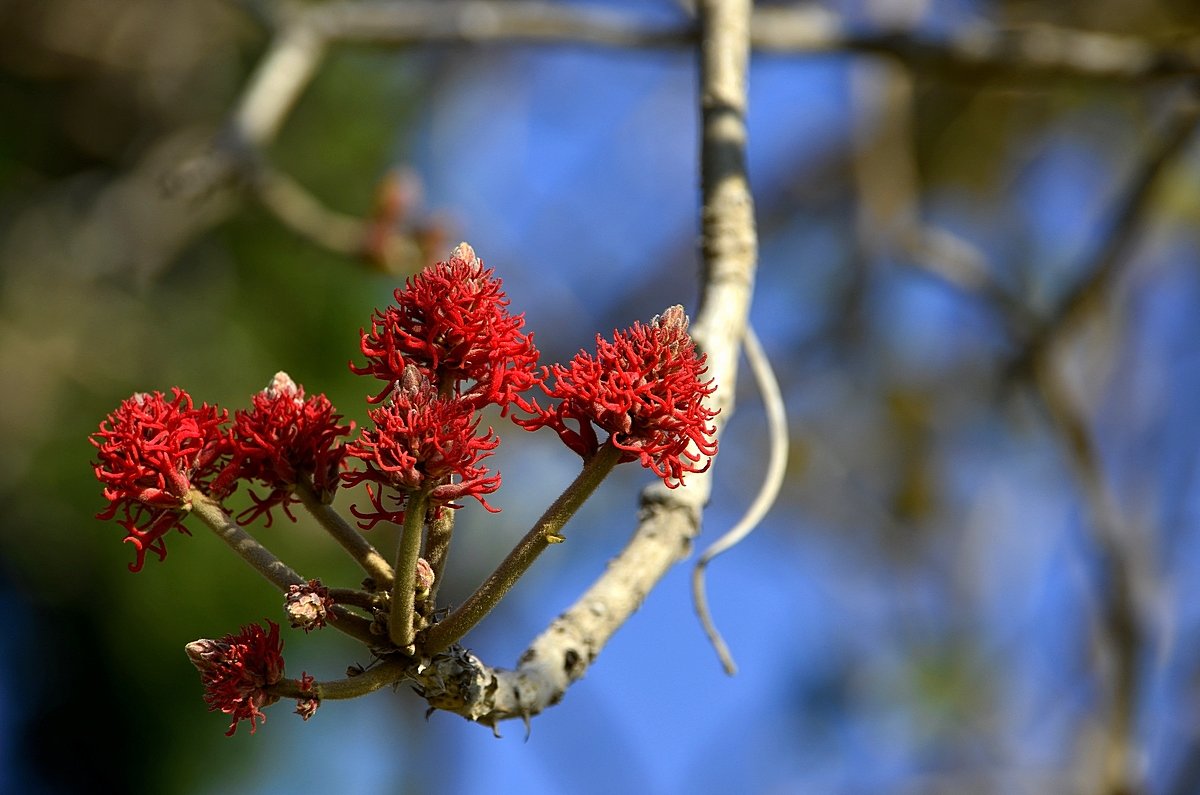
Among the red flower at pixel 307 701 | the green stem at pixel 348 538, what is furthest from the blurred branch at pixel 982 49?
the red flower at pixel 307 701

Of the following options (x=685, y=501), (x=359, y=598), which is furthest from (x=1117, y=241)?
(x=359, y=598)

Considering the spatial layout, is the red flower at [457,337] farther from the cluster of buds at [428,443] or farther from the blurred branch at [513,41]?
the blurred branch at [513,41]

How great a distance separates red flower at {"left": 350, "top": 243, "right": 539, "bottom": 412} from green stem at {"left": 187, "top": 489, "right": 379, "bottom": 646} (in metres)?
0.24

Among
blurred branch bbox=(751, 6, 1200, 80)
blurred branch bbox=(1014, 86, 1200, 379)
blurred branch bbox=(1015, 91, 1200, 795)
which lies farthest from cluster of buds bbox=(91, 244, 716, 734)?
blurred branch bbox=(1014, 86, 1200, 379)

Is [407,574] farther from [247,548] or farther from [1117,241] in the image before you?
[1117,241]

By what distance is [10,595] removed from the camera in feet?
25.9

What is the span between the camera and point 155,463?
168 cm

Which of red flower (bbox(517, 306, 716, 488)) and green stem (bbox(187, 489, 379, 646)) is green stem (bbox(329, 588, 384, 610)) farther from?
red flower (bbox(517, 306, 716, 488))

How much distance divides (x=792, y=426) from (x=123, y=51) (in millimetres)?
5313

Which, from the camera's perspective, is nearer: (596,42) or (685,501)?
(685,501)

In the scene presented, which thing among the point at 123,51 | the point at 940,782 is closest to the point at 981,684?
the point at 940,782

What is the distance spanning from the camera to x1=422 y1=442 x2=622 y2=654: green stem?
1.50 meters

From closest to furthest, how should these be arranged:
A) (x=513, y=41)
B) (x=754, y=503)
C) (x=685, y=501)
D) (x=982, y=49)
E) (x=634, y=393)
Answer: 1. (x=634, y=393)
2. (x=685, y=501)
3. (x=754, y=503)
4. (x=982, y=49)
5. (x=513, y=41)

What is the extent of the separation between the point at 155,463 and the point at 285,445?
16cm
